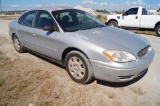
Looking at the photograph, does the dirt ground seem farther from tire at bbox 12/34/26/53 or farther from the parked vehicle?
tire at bbox 12/34/26/53

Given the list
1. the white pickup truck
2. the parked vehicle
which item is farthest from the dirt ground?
the white pickup truck

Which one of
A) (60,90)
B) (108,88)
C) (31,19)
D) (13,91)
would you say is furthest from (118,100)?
(31,19)

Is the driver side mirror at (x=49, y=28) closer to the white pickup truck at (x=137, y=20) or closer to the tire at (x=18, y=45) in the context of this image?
the tire at (x=18, y=45)

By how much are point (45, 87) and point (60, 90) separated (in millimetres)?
338

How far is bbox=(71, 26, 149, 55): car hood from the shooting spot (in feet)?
10.9

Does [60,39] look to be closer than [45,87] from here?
No

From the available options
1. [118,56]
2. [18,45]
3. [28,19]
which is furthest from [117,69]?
[18,45]

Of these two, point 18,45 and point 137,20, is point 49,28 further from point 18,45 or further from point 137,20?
point 137,20

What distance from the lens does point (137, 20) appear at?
11398mm

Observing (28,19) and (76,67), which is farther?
(28,19)

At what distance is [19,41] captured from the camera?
226 inches

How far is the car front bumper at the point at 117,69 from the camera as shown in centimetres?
312

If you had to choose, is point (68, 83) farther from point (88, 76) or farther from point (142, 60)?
point (142, 60)

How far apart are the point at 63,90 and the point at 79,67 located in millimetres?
575
